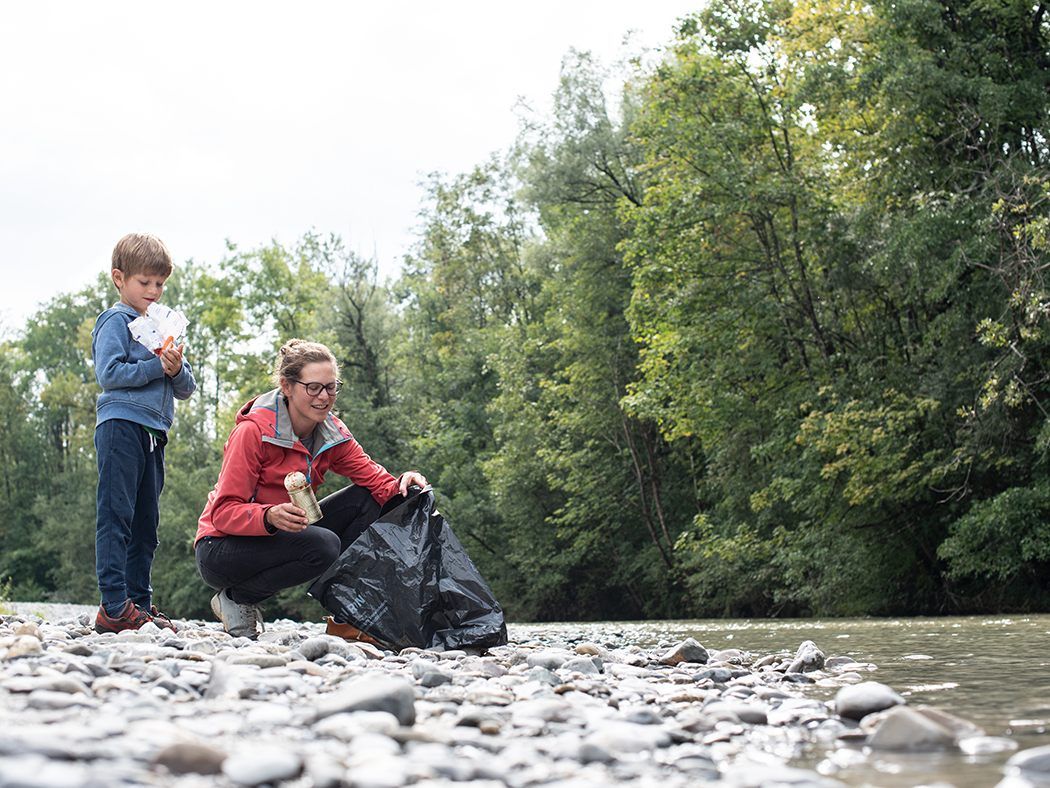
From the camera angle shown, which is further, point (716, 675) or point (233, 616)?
point (233, 616)

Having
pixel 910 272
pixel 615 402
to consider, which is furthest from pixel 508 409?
pixel 910 272

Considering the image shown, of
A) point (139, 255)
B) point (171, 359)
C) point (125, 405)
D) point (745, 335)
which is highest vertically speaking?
point (745, 335)

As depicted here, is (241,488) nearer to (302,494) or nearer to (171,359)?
(302,494)

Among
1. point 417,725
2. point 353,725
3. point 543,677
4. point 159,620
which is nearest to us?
point 353,725

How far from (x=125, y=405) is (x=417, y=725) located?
3222mm

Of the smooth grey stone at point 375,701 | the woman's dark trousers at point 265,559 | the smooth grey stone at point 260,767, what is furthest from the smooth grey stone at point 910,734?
the woman's dark trousers at point 265,559

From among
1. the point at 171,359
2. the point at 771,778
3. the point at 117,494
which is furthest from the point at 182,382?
the point at 771,778

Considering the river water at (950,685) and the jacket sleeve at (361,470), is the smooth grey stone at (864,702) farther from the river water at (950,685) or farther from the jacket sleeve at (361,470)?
the jacket sleeve at (361,470)

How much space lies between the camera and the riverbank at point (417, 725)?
7.84ft

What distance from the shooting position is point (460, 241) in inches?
1419

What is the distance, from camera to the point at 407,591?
583cm

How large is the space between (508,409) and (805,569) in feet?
41.4

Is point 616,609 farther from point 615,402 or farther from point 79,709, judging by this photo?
point 79,709

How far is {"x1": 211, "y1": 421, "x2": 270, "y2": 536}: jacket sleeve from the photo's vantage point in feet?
18.4
